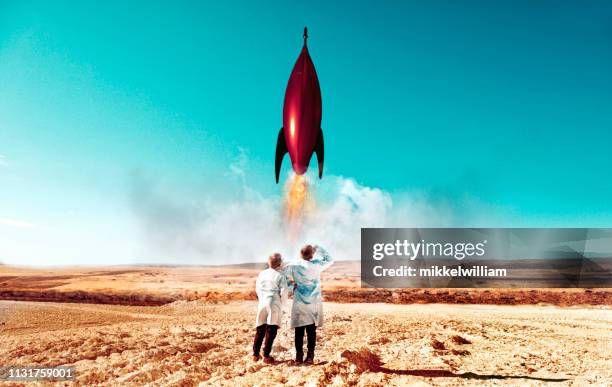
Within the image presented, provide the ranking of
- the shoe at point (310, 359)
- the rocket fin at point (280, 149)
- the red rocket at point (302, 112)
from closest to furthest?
the shoe at point (310, 359) → the red rocket at point (302, 112) → the rocket fin at point (280, 149)

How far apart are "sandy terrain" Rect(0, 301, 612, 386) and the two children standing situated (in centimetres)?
53

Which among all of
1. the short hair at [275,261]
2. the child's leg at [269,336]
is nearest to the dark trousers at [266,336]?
the child's leg at [269,336]

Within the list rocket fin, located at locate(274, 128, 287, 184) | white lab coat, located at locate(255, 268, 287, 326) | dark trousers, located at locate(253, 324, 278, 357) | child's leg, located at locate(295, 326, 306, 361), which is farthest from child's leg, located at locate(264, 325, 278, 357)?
rocket fin, located at locate(274, 128, 287, 184)

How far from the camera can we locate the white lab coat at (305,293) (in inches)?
260

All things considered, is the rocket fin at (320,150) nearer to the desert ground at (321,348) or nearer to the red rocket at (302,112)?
the red rocket at (302,112)

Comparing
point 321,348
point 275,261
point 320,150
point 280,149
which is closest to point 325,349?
point 321,348

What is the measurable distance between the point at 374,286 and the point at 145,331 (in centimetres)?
1709

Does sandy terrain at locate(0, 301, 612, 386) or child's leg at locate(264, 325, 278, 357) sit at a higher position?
child's leg at locate(264, 325, 278, 357)

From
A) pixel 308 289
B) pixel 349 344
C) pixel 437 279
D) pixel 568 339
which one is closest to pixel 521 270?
pixel 437 279

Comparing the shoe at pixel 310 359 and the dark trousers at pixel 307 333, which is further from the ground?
the dark trousers at pixel 307 333

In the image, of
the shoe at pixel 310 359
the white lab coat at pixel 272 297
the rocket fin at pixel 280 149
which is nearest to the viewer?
the white lab coat at pixel 272 297

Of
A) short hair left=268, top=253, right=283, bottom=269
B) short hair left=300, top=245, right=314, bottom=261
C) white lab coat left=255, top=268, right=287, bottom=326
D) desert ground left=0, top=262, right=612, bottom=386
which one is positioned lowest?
desert ground left=0, top=262, right=612, bottom=386

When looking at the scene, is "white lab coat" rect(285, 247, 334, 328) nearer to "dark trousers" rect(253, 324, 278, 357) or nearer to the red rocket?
"dark trousers" rect(253, 324, 278, 357)

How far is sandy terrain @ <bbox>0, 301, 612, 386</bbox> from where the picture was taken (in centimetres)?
662
